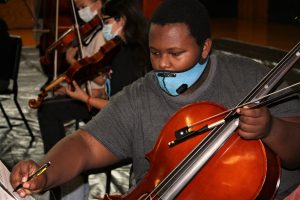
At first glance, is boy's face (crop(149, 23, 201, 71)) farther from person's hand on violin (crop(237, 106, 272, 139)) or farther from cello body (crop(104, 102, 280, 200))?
person's hand on violin (crop(237, 106, 272, 139))

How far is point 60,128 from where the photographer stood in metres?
2.93

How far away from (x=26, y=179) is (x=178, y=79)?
1.85 feet

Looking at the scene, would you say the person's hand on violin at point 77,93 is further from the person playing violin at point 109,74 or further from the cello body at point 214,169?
the cello body at point 214,169

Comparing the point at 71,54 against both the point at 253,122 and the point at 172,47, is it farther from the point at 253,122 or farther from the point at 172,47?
the point at 253,122

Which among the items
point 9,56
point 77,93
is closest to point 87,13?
point 77,93

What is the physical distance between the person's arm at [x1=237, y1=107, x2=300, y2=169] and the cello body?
37 mm

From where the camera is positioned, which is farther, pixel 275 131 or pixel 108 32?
pixel 108 32

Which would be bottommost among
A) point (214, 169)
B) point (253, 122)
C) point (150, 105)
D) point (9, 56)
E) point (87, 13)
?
point (9, 56)

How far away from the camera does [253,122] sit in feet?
4.37

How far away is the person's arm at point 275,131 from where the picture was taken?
4.36 ft

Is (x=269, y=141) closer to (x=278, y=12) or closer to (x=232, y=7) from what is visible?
(x=278, y=12)

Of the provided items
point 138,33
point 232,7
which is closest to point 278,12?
point 232,7

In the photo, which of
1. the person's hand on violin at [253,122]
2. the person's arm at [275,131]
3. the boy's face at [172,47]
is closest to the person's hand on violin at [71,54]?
the boy's face at [172,47]

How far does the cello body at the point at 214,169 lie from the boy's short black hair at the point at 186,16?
23 cm
